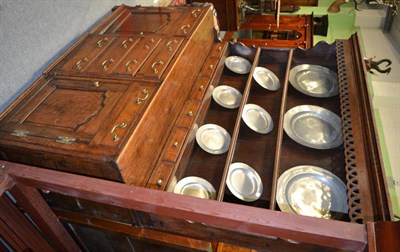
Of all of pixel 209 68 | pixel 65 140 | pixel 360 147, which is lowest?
pixel 65 140

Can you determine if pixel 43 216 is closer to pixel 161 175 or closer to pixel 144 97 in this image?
pixel 161 175

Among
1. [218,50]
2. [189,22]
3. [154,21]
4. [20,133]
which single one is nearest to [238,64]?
[218,50]

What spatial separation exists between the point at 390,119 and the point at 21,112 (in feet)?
15.2

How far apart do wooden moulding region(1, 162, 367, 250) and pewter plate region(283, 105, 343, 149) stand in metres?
1.00

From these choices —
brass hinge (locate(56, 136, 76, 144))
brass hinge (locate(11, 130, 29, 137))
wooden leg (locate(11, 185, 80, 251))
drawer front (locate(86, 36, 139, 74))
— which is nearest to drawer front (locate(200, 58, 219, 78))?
drawer front (locate(86, 36, 139, 74))

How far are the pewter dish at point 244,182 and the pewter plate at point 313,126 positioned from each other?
41cm

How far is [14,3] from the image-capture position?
1.56 metres

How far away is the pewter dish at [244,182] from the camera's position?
1.65 meters

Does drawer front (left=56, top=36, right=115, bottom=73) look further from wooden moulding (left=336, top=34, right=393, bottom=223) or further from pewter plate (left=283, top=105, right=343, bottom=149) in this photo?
wooden moulding (left=336, top=34, right=393, bottom=223)

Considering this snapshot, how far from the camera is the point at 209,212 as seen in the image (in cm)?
96

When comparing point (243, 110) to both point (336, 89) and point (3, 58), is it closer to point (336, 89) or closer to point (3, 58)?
point (336, 89)

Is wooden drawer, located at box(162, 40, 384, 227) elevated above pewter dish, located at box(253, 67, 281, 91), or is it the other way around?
pewter dish, located at box(253, 67, 281, 91)

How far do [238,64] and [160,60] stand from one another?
3.02ft

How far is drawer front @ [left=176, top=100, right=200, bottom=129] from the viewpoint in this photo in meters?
1.79
